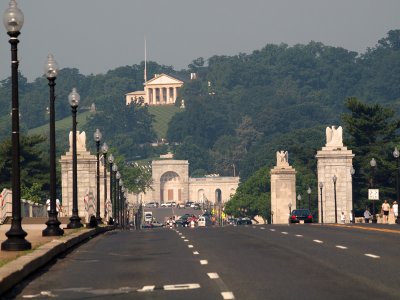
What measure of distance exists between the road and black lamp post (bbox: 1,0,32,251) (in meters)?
1.20

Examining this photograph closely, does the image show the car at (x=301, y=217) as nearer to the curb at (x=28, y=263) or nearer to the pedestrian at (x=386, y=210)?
the pedestrian at (x=386, y=210)

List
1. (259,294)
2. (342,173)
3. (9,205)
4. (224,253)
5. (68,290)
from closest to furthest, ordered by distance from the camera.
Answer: (259,294) < (68,290) < (224,253) < (9,205) < (342,173)

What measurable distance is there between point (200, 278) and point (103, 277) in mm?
2099

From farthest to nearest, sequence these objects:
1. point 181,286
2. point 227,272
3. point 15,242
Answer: point 15,242
point 227,272
point 181,286

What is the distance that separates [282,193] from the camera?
132 m

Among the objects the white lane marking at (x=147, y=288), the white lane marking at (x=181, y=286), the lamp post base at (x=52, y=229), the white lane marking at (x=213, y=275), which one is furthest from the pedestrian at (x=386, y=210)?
the white lane marking at (x=147, y=288)

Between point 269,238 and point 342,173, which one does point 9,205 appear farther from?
point 342,173

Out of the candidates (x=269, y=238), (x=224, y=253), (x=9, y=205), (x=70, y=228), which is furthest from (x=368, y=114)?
(x=224, y=253)

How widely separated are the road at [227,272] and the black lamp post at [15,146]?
1.20m

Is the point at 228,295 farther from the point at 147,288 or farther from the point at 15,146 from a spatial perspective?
the point at 15,146

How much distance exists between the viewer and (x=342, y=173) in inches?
4414

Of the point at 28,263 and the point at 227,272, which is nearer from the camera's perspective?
the point at 227,272

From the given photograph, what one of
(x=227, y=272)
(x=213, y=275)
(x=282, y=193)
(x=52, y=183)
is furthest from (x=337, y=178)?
(x=213, y=275)

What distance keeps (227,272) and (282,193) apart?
4153 inches
